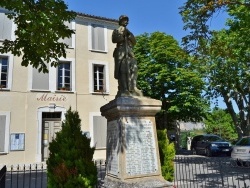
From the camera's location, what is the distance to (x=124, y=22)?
6504 mm

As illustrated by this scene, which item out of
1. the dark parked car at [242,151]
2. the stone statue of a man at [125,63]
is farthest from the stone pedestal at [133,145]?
the dark parked car at [242,151]

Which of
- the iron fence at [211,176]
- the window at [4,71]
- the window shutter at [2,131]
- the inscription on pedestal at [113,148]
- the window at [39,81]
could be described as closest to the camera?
the inscription on pedestal at [113,148]

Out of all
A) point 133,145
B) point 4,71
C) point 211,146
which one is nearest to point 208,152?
point 211,146

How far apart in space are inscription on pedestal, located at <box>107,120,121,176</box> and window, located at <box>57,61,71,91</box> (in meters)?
12.6

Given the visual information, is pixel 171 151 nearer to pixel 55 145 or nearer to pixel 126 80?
pixel 126 80

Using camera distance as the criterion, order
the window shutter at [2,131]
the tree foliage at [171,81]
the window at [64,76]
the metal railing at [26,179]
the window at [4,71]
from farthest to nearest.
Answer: the tree foliage at [171,81], the window at [64,76], the window at [4,71], the window shutter at [2,131], the metal railing at [26,179]

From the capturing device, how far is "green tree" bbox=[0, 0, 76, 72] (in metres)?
6.54

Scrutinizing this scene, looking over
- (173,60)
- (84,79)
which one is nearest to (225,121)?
(173,60)

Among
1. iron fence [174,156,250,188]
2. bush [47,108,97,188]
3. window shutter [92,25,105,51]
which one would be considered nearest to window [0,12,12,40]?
window shutter [92,25,105,51]

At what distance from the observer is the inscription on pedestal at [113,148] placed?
19.0ft

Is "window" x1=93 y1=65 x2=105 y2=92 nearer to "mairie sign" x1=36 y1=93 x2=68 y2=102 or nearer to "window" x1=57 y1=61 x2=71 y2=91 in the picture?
"window" x1=57 y1=61 x2=71 y2=91

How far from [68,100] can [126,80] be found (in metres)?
12.6

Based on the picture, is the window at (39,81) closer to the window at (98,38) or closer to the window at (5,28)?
the window at (5,28)

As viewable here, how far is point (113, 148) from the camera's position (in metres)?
5.98
